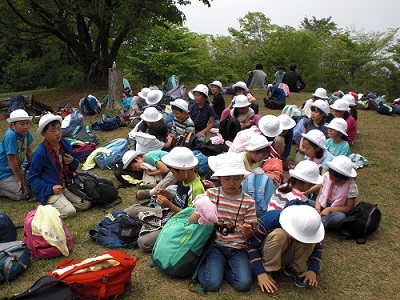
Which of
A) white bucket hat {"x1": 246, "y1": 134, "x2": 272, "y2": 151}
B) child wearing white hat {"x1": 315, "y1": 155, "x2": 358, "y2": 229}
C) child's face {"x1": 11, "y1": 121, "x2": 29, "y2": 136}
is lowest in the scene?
child wearing white hat {"x1": 315, "y1": 155, "x2": 358, "y2": 229}

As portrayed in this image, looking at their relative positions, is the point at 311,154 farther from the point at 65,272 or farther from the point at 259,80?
the point at 259,80

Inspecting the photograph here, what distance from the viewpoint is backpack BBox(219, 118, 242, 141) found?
6656 mm

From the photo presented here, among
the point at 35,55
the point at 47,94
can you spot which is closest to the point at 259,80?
the point at 47,94

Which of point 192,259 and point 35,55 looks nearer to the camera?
point 192,259

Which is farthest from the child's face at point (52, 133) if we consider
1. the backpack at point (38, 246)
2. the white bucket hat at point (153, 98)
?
the white bucket hat at point (153, 98)

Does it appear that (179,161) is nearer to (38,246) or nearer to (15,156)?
(38,246)

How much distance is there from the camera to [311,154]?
5.32m

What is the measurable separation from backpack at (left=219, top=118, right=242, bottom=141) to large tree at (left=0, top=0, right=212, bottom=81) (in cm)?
683

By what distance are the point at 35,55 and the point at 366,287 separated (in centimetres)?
2596

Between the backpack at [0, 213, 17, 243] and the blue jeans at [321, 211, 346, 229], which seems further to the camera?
the blue jeans at [321, 211, 346, 229]

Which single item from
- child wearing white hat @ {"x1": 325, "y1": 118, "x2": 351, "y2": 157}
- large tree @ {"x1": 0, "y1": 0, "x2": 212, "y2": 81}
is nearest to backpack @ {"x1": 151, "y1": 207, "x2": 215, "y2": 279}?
child wearing white hat @ {"x1": 325, "y1": 118, "x2": 351, "y2": 157}

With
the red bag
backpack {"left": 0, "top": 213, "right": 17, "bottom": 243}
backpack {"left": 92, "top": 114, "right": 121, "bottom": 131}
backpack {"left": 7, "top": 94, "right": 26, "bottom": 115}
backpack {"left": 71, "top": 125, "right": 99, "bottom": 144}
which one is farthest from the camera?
backpack {"left": 7, "top": 94, "right": 26, "bottom": 115}

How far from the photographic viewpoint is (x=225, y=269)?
3.45 meters

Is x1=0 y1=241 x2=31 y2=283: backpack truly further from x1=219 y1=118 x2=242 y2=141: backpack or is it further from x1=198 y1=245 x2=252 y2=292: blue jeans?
x1=219 y1=118 x2=242 y2=141: backpack
